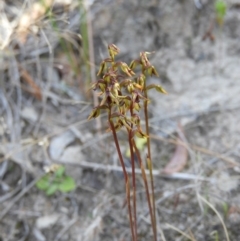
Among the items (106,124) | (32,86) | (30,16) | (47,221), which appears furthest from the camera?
(30,16)

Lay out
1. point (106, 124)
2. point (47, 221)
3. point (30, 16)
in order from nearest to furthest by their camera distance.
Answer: point (47, 221) → point (106, 124) → point (30, 16)

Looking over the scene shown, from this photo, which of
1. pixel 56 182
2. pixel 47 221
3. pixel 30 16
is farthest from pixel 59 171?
pixel 30 16

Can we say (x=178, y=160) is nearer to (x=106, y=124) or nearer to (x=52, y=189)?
(x=106, y=124)

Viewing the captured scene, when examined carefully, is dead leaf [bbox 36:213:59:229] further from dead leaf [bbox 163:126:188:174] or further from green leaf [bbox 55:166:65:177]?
dead leaf [bbox 163:126:188:174]

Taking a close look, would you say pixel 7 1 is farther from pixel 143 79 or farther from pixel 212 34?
pixel 143 79

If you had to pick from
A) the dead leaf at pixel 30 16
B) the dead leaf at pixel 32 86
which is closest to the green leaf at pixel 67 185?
the dead leaf at pixel 32 86
